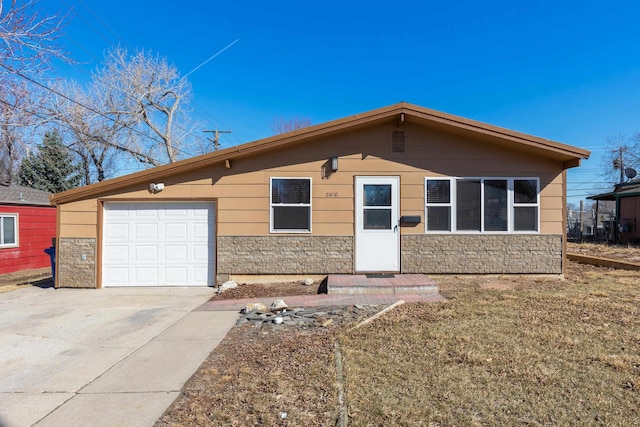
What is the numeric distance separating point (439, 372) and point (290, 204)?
211 inches

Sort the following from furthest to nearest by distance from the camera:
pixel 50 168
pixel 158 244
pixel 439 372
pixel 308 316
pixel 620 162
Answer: pixel 620 162
pixel 50 168
pixel 158 244
pixel 308 316
pixel 439 372

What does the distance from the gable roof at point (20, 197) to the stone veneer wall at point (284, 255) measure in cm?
953

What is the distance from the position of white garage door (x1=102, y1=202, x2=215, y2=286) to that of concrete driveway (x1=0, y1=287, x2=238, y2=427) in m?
1.01

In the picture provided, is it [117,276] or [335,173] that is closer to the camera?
[335,173]

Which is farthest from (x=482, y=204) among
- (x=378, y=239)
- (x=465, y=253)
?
(x=378, y=239)

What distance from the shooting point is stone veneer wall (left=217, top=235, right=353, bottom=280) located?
8.07 meters

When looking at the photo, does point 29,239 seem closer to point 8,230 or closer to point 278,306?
point 8,230

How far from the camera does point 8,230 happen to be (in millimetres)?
13055

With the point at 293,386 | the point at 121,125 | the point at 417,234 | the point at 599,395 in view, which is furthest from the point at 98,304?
the point at 121,125

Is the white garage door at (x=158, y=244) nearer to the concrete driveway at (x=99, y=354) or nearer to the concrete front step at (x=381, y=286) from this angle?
the concrete driveway at (x=99, y=354)

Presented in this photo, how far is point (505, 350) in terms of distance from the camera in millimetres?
3889

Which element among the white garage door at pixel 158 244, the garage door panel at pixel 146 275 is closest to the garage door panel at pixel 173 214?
the white garage door at pixel 158 244

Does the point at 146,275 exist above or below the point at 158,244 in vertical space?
below

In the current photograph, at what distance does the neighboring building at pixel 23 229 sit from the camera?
12.9 m
